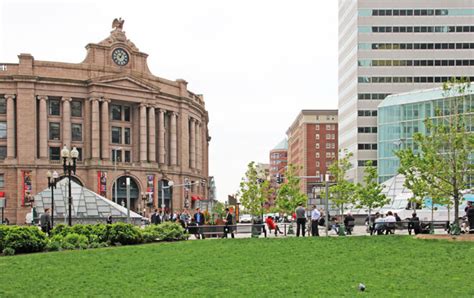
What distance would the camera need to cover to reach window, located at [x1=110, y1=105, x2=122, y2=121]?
10616 cm

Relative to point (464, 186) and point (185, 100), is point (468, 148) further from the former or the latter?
point (185, 100)

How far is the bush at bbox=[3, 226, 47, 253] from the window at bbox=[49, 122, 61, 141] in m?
74.3

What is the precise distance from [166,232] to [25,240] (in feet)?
29.5

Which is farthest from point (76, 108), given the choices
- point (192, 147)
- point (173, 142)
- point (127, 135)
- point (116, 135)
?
point (192, 147)

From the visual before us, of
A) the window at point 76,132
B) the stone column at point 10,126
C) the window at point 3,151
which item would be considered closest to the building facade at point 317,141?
the window at point 76,132

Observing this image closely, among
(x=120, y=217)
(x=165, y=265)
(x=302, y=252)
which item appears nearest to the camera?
(x=165, y=265)

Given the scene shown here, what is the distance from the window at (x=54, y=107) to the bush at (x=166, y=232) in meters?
69.5

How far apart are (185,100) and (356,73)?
2950 cm

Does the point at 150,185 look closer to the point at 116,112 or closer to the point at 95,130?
the point at 95,130

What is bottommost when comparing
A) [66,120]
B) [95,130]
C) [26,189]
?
[26,189]

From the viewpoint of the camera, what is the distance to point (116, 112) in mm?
107000

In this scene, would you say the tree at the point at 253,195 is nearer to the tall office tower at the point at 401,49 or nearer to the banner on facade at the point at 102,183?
the banner on facade at the point at 102,183

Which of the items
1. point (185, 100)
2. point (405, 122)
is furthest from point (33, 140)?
point (405, 122)

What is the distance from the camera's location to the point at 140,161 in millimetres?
105562
